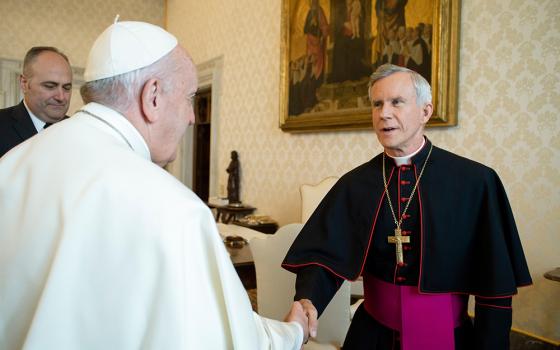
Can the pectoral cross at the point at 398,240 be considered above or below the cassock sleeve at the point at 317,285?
above

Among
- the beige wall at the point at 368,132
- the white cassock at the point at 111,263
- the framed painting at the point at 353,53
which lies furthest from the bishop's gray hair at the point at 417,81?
the framed painting at the point at 353,53

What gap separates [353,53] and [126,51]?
3580 millimetres

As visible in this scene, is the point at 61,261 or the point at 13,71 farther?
the point at 13,71

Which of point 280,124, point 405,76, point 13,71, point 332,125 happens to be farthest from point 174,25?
point 405,76

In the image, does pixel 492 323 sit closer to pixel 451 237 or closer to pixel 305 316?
pixel 451 237

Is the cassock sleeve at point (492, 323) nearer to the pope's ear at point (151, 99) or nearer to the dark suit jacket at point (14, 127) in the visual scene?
the pope's ear at point (151, 99)

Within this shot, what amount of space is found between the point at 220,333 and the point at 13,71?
27.2 ft

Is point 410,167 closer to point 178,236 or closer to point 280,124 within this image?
point 178,236

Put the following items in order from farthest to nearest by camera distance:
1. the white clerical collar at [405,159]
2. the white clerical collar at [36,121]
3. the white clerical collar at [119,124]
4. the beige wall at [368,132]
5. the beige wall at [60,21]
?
the beige wall at [60,21]
the beige wall at [368,132]
the white clerical collar at [36,121]
the white clerical collar at [405,159]
the white clerical collar at [119,124]

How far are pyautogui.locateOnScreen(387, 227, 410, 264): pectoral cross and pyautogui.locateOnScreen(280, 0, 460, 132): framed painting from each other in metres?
2.07

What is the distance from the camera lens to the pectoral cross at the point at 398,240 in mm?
1876

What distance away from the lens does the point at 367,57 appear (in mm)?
4418

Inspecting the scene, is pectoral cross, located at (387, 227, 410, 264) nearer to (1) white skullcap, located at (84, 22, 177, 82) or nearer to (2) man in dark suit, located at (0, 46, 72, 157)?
(1) white skullcap, located at (84, 22, 177, 82)

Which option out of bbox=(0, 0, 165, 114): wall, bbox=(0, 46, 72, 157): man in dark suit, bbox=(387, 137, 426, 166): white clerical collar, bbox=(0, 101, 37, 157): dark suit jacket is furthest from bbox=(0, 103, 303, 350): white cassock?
bbox=(0, 0, 165, 114): wall
